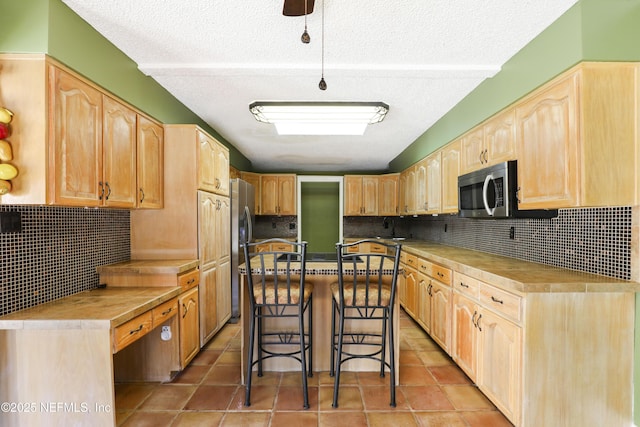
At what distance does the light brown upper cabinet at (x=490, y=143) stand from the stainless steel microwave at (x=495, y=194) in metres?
0.11

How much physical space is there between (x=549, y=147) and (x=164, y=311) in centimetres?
277

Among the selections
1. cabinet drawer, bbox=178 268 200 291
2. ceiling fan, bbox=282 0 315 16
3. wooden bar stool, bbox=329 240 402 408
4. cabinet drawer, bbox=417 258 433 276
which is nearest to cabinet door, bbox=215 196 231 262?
cabinet drawer, bbox=178 268 200 291

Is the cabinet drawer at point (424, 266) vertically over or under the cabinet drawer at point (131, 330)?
over

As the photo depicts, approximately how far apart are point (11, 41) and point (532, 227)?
3.66 metres

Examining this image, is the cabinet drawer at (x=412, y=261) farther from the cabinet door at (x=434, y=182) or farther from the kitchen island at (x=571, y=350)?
the kitchen island at (x=571, y=350)

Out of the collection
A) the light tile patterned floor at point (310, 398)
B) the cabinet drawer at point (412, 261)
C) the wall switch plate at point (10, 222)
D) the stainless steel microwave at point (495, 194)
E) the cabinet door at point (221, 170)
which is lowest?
the light tile patterned floor at point (310, 398)

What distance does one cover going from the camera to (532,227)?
98.3 inches

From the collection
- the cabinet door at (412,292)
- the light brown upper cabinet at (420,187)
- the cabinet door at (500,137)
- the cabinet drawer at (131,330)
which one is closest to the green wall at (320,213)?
the light brown upper cabinet at (420,187)

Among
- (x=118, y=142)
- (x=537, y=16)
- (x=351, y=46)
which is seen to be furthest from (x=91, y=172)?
(x=537, y=16)

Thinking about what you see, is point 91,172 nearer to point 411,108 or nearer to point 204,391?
point 204,391

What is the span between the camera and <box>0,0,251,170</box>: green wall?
1.63 m

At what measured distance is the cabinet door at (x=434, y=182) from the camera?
11.8 feet

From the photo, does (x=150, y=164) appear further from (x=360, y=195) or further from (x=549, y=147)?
(x=360, y=195)

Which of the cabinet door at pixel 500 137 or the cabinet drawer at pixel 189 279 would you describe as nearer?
the cabinet door at pixel 500 137
